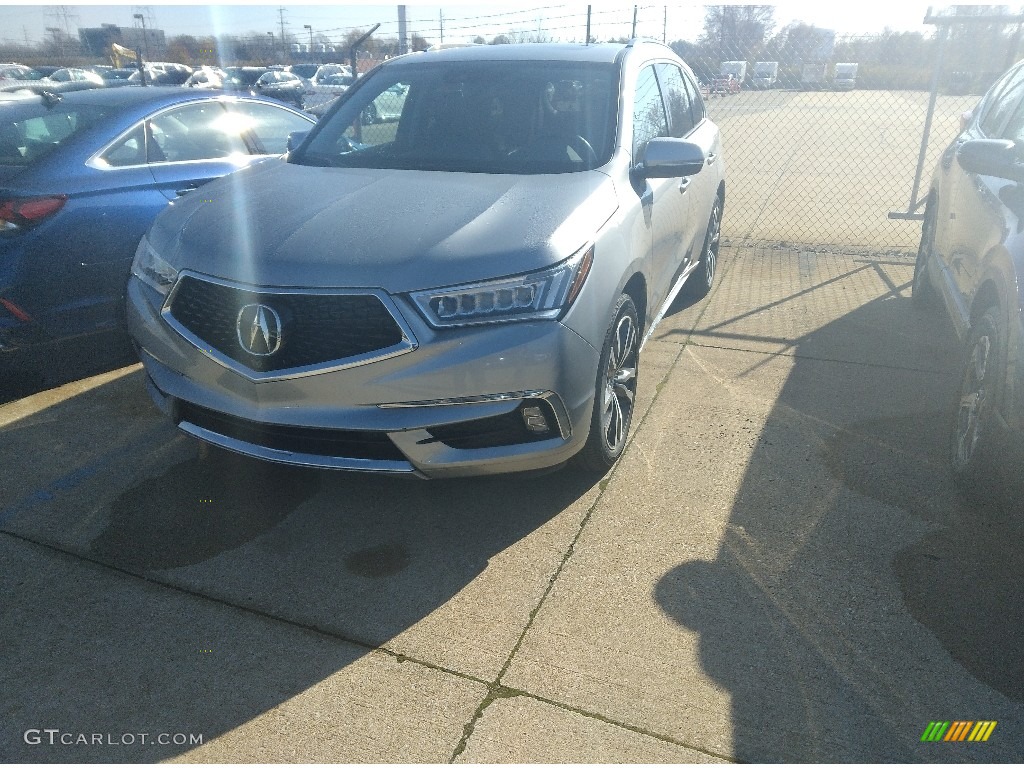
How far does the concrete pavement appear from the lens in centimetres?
223

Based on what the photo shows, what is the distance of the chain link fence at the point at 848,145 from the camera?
25.7ft

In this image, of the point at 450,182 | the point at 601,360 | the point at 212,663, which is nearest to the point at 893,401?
the point at 601,360

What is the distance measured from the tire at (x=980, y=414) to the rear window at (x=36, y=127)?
15.3ft

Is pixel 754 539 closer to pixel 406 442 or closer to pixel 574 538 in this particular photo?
pixel 574 538

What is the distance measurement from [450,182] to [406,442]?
125cm

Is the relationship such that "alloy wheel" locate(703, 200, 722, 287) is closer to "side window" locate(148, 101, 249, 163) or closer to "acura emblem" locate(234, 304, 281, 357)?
"side window" locate(148, 101, 249, 163)

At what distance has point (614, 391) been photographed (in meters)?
3.45

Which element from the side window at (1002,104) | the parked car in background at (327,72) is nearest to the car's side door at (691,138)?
the side window at (1002,104)

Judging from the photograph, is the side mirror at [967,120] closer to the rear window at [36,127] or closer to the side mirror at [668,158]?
the side mirror at [668,158]

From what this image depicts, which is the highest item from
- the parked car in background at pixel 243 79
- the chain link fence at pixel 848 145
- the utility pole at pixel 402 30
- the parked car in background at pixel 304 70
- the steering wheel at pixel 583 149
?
the utility pole at pixel 402 30

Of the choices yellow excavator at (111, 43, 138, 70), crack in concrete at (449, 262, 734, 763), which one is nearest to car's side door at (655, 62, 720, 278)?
crack in concrete at (449, 262, 734, 763)

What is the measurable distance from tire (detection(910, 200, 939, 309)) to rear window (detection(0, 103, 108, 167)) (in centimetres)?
540

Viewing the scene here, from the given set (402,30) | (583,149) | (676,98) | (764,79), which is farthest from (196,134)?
(764,79)

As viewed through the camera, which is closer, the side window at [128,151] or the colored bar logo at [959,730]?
the colored bar logo at [959,730]
